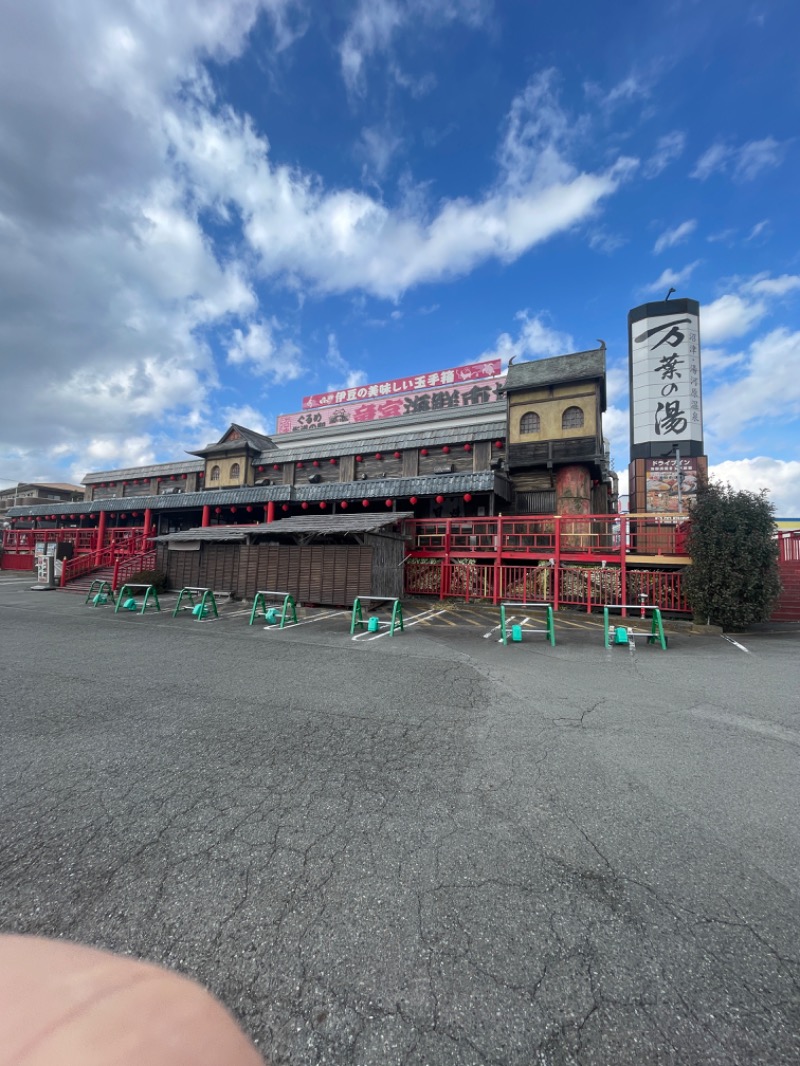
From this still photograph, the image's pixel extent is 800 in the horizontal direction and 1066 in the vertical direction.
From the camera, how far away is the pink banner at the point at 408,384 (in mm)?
32312

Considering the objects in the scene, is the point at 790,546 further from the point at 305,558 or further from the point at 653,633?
the point at 305,558

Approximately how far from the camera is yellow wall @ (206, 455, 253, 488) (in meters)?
27.9

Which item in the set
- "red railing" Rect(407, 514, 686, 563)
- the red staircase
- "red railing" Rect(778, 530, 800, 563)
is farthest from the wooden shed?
"red railing" Rect(778, 530, 800, 563)

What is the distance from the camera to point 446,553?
645 inches

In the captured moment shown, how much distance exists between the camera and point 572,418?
2006cm

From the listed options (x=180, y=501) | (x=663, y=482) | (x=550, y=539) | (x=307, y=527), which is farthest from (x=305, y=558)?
(x=663, y=482)

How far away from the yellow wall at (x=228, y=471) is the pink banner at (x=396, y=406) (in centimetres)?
1028

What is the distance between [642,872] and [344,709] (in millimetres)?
3266

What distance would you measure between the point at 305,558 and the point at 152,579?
26.5 feet

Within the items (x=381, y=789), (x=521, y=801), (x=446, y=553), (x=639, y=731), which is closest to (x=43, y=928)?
(x=381, y=789)

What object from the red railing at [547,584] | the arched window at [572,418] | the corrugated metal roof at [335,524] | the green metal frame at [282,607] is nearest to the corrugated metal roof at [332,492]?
the corrugated metal roof at [335,524]

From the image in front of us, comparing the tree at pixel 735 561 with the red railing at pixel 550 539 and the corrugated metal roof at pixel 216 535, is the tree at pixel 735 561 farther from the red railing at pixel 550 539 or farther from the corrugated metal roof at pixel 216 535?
the corrugated metal roof at pixel 216 535

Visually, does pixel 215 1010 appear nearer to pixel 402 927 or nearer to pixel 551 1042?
pixel 402 927

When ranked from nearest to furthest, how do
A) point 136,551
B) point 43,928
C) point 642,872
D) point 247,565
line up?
point 43,928 → point 642,872 → point 247,565 → point 136,551
